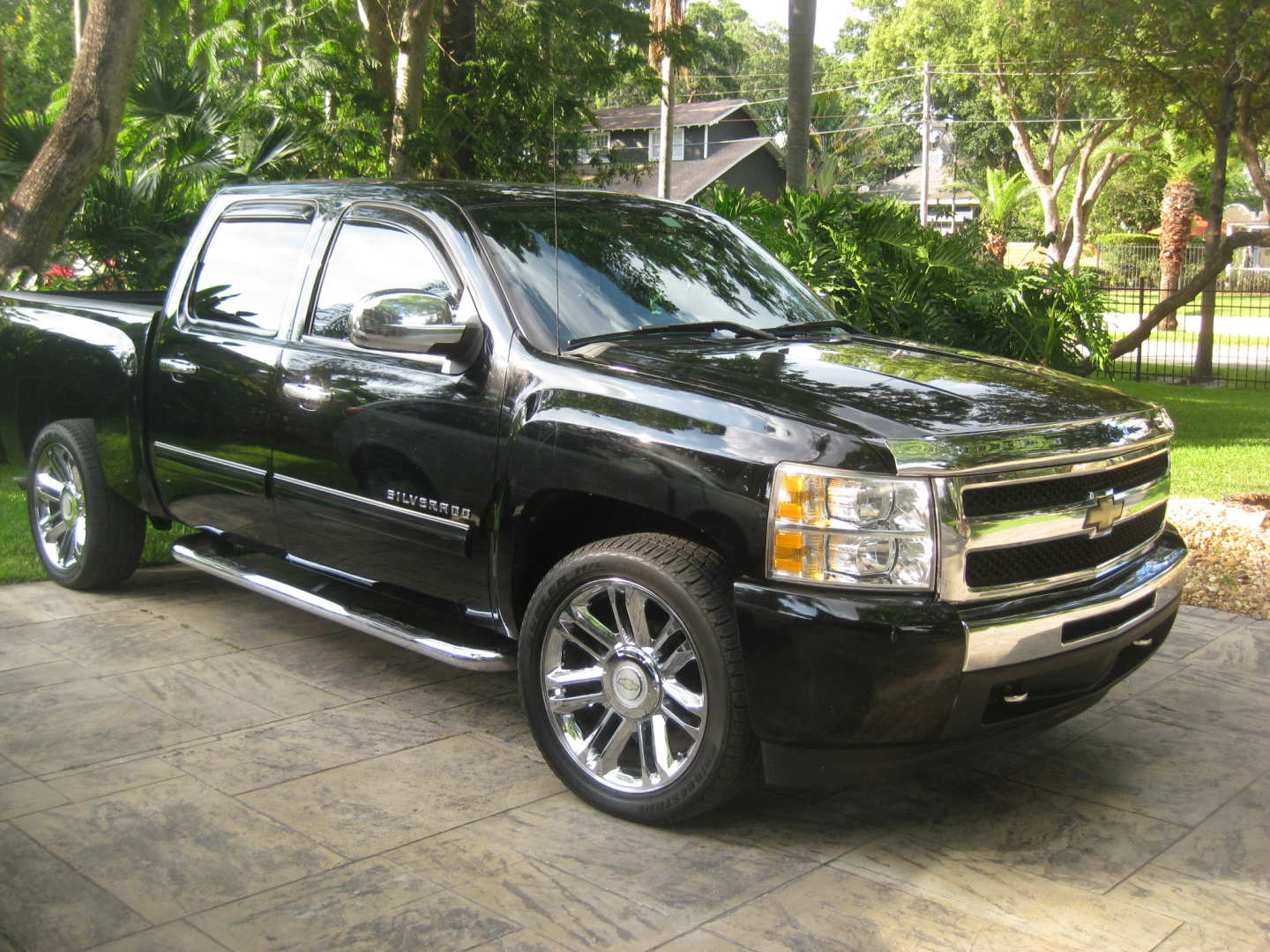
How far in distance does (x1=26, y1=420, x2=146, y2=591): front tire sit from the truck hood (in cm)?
303

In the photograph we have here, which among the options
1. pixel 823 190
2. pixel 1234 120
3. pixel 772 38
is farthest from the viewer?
pixel 772 38

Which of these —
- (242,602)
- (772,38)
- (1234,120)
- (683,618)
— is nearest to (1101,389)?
(683,618)

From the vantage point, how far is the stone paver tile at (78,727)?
4.39 metres

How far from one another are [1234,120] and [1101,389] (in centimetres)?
1365

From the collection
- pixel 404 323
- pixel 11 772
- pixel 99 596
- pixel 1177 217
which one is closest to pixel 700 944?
pixel 404 323

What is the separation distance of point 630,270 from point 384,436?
109cm

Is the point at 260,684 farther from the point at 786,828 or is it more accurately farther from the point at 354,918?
the point at 786,828

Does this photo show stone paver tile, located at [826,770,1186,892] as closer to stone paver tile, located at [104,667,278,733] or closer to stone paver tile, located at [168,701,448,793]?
stone paver tile, located at [168,701,448,793]

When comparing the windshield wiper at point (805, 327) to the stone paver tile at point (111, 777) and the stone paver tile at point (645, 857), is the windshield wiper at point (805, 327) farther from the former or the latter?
the stone paver tile at point (111, 777)

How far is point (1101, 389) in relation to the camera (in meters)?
4.34

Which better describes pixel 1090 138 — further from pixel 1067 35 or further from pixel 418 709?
pixel 418 709

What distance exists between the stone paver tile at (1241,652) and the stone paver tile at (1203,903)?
2131mm

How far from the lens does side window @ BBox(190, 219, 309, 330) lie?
5207mm

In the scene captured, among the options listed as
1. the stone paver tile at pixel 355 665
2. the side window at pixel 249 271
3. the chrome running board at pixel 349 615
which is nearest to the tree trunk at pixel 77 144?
the side window at pixel 249 271
